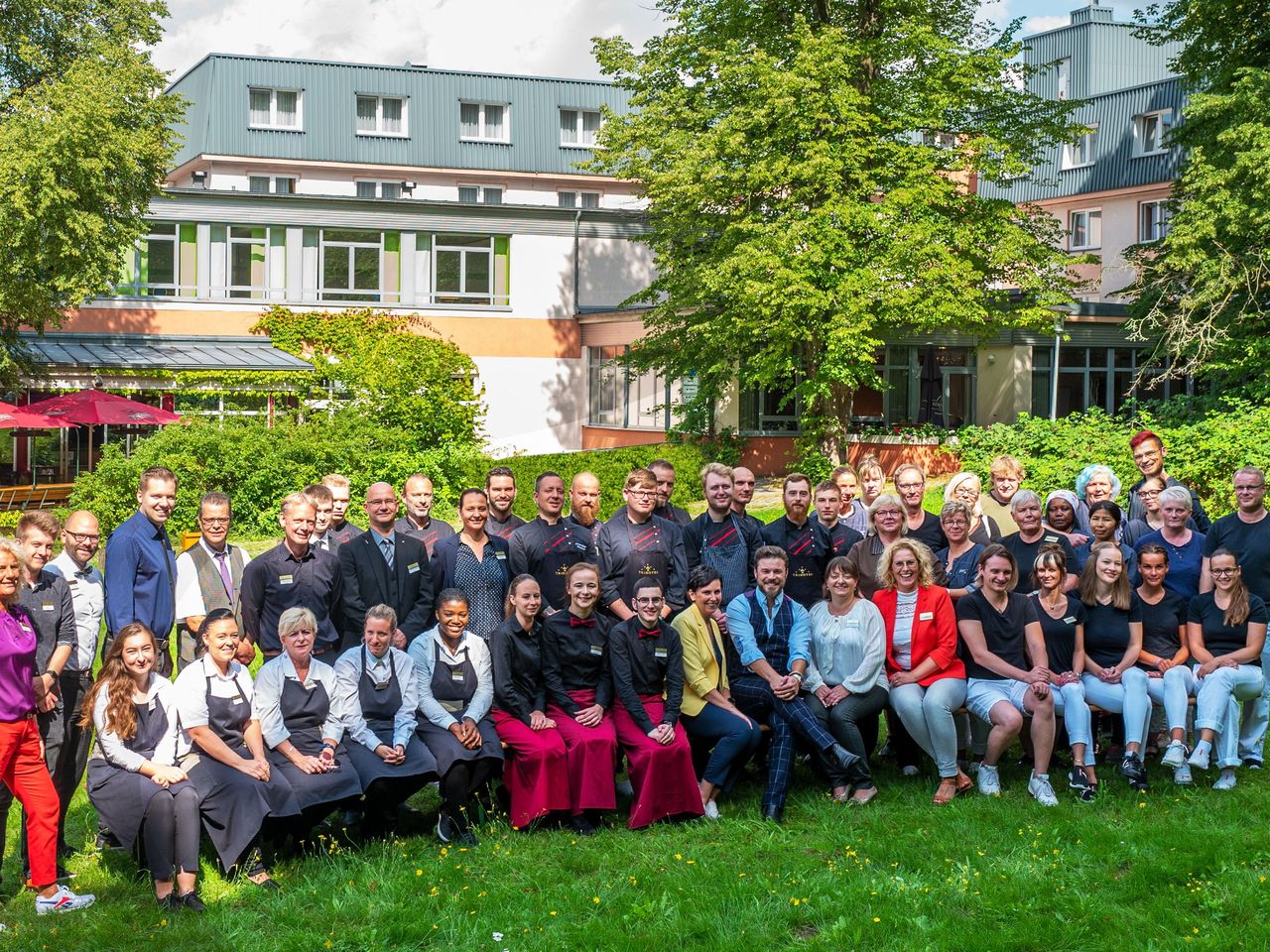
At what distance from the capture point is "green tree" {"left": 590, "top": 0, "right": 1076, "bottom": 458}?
2295cm

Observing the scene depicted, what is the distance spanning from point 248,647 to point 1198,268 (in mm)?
20190

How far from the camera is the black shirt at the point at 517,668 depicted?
7676mm

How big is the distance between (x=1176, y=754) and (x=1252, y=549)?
1.67 m

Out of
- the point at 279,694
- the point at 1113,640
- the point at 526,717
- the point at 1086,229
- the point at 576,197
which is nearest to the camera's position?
the point at 279,694

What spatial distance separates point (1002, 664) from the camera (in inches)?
317

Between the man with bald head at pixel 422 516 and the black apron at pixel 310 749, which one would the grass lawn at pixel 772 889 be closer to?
the black apron at pixel 310 749

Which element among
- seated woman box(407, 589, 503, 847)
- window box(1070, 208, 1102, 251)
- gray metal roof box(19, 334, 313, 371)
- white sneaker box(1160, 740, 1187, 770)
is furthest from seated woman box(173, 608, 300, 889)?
window box(1070, 208, 1102, 251)

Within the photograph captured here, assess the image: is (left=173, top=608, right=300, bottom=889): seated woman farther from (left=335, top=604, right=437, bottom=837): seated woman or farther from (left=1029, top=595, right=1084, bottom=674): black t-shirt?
(left=1029, top=595, right=1084, bottom=674): black t-shirt

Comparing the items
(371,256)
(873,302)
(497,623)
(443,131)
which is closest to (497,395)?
(371,256)

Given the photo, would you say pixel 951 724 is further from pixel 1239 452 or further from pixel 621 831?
pixel 1239 452

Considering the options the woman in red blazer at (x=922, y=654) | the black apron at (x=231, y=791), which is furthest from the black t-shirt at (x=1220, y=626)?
the black apron at (x=231, y=791)

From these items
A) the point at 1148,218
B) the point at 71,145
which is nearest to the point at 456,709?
the point at 71,145

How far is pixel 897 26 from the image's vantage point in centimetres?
2425

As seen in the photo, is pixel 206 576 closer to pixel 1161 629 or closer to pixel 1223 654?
pixel 1161 629
